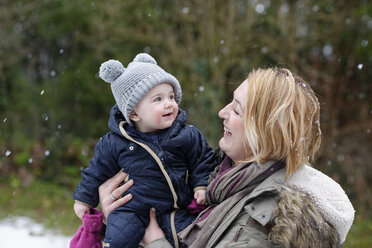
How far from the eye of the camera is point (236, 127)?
197 cm

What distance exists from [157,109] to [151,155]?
0.71 ft

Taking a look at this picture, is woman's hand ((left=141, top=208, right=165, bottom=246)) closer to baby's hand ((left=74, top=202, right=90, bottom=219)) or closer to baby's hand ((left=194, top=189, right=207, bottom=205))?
baby's hand ((left=194, top=189, right=207, bottom=205))

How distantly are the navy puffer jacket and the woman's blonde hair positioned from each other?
14.5 inches

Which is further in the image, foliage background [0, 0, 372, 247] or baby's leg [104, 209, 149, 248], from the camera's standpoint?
foliage background [0, 0, 372, 247]

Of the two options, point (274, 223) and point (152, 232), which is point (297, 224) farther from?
point (152, 232)

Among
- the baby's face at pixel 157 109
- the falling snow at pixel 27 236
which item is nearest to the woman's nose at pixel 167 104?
the baby's face at pixel 157 109

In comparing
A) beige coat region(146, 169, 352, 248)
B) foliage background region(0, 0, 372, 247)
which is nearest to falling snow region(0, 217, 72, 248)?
foliage background region(0, 0, 372, 247)

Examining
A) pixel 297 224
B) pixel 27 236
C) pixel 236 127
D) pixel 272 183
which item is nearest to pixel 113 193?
pixel 236 127

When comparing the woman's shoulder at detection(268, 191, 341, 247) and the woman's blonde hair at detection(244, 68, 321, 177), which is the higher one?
the woman's blonde hair at detection(244, 68, 321, 177)

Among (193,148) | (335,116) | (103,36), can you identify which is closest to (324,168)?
(335,116)

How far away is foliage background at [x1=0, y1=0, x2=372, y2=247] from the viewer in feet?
21.3

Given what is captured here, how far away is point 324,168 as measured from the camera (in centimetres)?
658

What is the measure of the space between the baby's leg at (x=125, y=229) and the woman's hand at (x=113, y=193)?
0.05 m

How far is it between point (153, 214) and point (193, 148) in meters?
0.37
